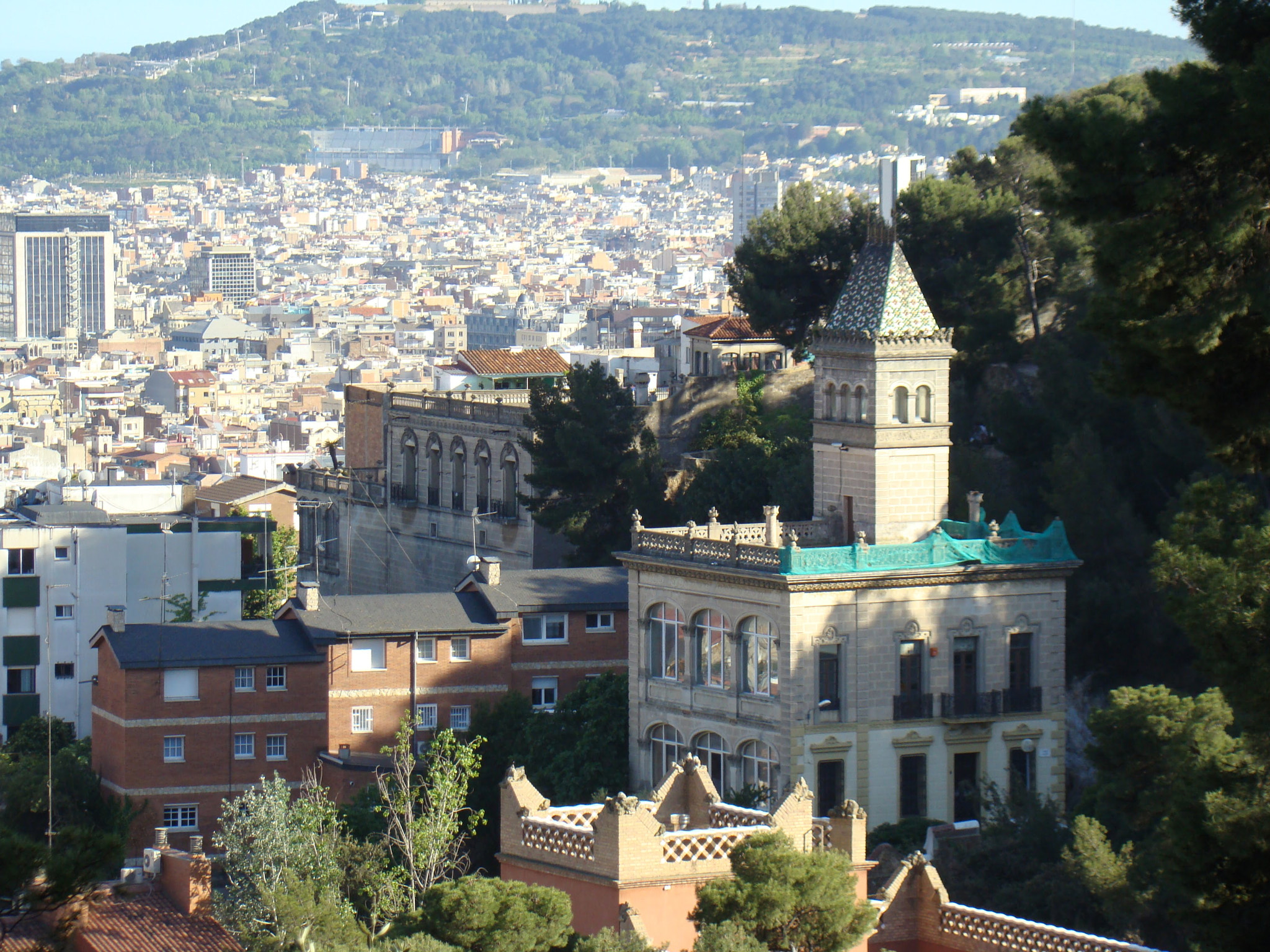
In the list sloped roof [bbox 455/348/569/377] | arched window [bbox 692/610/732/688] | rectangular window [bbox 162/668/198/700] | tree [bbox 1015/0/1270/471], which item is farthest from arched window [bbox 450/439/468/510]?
tree [bbox 1015/0/1270/471]

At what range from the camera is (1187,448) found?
41.9m

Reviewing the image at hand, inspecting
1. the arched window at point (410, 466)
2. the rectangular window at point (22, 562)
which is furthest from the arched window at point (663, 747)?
the arched window at point (410, 466)

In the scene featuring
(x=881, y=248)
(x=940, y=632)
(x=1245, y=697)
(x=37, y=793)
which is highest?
(x=881, y=248)

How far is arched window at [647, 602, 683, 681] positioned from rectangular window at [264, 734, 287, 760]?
8.58 m

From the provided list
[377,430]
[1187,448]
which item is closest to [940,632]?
[1187,448]

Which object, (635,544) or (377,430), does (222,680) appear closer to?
(635,544)

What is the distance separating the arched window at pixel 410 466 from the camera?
63.0m

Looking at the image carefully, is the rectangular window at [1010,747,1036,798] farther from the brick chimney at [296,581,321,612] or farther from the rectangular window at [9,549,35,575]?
the rectangular window at [9,549,35,575]

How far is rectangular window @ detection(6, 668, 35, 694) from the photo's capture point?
56188 mm

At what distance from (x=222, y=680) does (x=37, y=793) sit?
16.0 ft

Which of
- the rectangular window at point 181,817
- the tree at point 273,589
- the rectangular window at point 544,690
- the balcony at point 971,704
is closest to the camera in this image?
the balcony at point 971,704

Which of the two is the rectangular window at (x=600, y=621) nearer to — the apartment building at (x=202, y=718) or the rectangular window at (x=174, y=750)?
→ the apartment building at (x=202, y=718)

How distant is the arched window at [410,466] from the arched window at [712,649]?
1032 inches

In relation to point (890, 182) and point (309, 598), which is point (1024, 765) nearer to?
point (309, 598)
